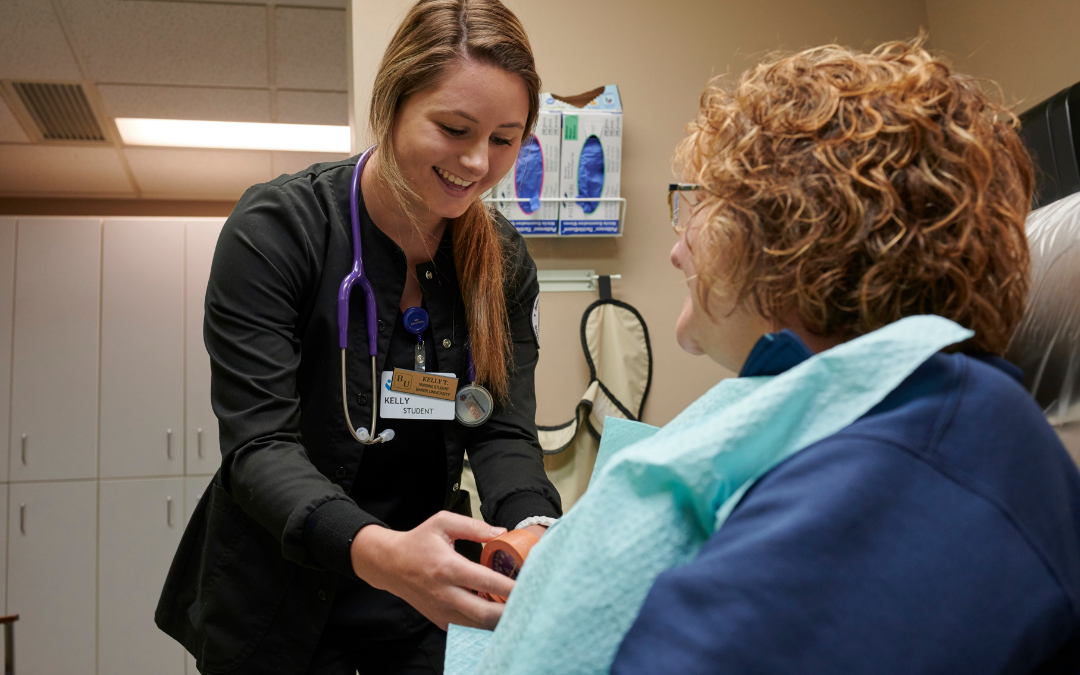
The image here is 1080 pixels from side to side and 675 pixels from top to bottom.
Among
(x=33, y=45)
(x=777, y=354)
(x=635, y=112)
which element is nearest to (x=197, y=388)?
(x=33, y=45)

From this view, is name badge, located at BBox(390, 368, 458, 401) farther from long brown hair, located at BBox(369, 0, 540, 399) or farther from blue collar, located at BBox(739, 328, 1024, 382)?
blue collar, located at BBox(739, 328, 1024, 382)

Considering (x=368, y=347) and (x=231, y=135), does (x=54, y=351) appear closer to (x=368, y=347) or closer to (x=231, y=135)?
(x=231, y=135)

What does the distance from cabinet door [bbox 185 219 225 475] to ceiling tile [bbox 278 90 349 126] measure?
76 centimetres

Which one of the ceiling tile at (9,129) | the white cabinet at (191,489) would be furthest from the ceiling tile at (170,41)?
the white cabinet at (191,489)

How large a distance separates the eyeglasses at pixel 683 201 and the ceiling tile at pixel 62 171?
4.57 metres

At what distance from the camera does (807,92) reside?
2.35ft

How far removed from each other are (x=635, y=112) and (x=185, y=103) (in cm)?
251

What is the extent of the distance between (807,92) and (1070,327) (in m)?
0.42

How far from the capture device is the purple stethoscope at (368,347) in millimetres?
1188

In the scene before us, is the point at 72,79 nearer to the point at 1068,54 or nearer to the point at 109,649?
the point at 109,649

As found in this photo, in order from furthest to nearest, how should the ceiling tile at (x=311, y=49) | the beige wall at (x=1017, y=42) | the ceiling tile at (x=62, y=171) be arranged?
the ceiling tile at (x=62, y=171)
the ceiling tile at (x=311, y=49)
the beige wall at (x=1017, y=42)

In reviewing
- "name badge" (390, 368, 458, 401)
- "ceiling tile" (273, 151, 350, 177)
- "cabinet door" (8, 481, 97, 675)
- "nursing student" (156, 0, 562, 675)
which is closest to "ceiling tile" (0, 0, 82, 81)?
"ceiling tile" (273, 151, 350, 177)

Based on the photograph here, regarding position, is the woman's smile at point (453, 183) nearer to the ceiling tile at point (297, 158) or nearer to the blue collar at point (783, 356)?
the blue collar at point (783, 356)

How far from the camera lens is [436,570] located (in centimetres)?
82
